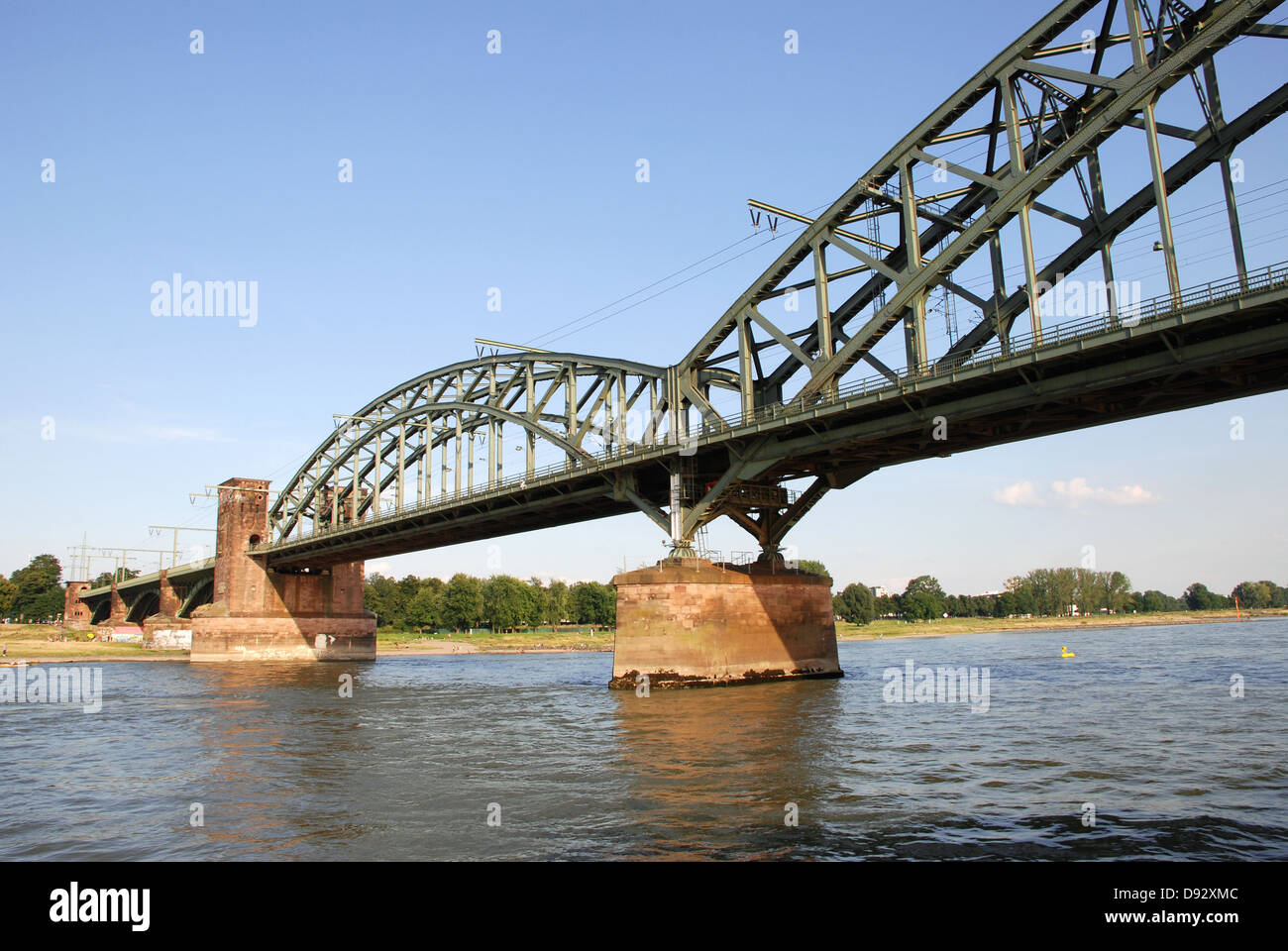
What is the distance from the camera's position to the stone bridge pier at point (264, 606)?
8206 centimetres

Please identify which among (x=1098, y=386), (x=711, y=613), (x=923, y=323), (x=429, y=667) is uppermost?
(x=923, y=323)

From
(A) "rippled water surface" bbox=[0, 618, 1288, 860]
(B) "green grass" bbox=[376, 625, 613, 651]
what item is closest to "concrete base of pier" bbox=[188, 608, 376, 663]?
(B) "green grass" bbox=[376, 625, 613, 651]

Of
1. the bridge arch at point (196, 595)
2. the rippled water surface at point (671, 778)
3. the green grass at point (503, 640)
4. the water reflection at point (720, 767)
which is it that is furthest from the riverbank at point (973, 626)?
the rippled water surface at point (671, 778)

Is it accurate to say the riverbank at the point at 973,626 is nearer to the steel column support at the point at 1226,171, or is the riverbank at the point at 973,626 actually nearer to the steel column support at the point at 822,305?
the steel column support at the point at 822,305

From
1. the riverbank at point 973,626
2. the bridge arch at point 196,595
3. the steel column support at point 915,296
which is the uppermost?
the steel column support at point 915,296

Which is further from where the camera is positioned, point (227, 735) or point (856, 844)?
point (227, 735)

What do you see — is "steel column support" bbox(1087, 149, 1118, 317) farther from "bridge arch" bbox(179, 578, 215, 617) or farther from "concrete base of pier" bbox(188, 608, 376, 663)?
"bridge arch" bbox(179, 578, 215, 617)

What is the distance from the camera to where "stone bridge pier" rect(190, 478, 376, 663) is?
82062 millimetres

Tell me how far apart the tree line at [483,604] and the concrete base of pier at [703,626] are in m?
89.5

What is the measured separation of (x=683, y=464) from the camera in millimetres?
43500

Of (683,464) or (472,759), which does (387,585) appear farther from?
(472,759)

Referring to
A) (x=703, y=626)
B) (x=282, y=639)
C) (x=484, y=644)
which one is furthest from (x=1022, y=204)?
(x=484, y=644)

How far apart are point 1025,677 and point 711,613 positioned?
55.7 feet
